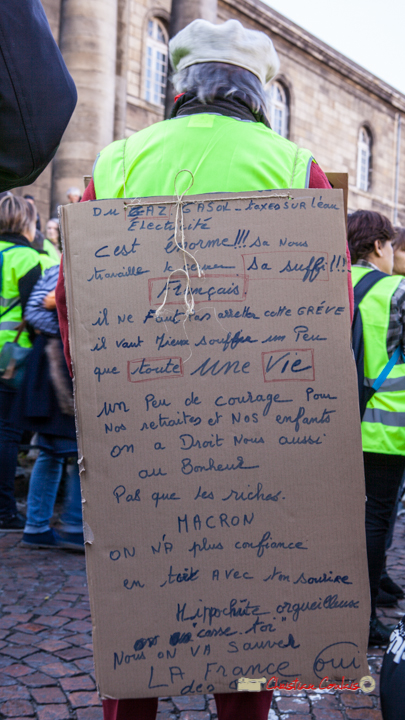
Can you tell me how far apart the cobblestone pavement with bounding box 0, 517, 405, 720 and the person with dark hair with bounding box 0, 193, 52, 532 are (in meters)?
0.77

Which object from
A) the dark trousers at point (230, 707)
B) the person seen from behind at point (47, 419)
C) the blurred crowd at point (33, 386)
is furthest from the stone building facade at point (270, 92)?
the dark trousers at point (230, 707)

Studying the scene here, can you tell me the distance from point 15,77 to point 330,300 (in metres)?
0.70

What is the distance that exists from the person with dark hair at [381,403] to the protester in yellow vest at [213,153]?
4.24ft

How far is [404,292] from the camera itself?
2.69 metres

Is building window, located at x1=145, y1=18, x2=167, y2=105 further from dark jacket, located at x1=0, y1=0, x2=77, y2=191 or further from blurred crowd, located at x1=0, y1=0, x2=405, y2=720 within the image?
dark jacket, located at x1=0, y1=0, x2=77, y2=191

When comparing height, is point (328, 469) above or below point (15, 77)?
below

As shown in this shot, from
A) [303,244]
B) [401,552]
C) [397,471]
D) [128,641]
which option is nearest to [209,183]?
[303,244]

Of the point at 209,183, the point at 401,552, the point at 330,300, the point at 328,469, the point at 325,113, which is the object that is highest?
the point at 325,113

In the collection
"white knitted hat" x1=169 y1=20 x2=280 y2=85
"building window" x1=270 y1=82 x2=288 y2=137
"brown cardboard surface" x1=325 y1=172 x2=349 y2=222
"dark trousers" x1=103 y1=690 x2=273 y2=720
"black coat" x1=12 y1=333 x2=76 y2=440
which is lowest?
"dark trousers" x1=103 y1=690 x2=273 y2=720

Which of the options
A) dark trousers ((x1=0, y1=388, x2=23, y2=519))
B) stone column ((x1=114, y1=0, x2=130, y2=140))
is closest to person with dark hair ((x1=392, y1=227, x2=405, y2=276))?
dark trousers ((x1=0, y1=388, x2=23, y2=519))

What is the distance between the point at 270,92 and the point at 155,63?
37.1 feet

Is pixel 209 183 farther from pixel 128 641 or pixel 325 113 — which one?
pixel 325 113

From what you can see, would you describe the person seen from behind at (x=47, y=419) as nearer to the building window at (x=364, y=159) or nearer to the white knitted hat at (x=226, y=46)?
the white knitted hat at (x=226, y=46)

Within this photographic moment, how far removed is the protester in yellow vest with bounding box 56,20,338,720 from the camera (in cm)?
143
